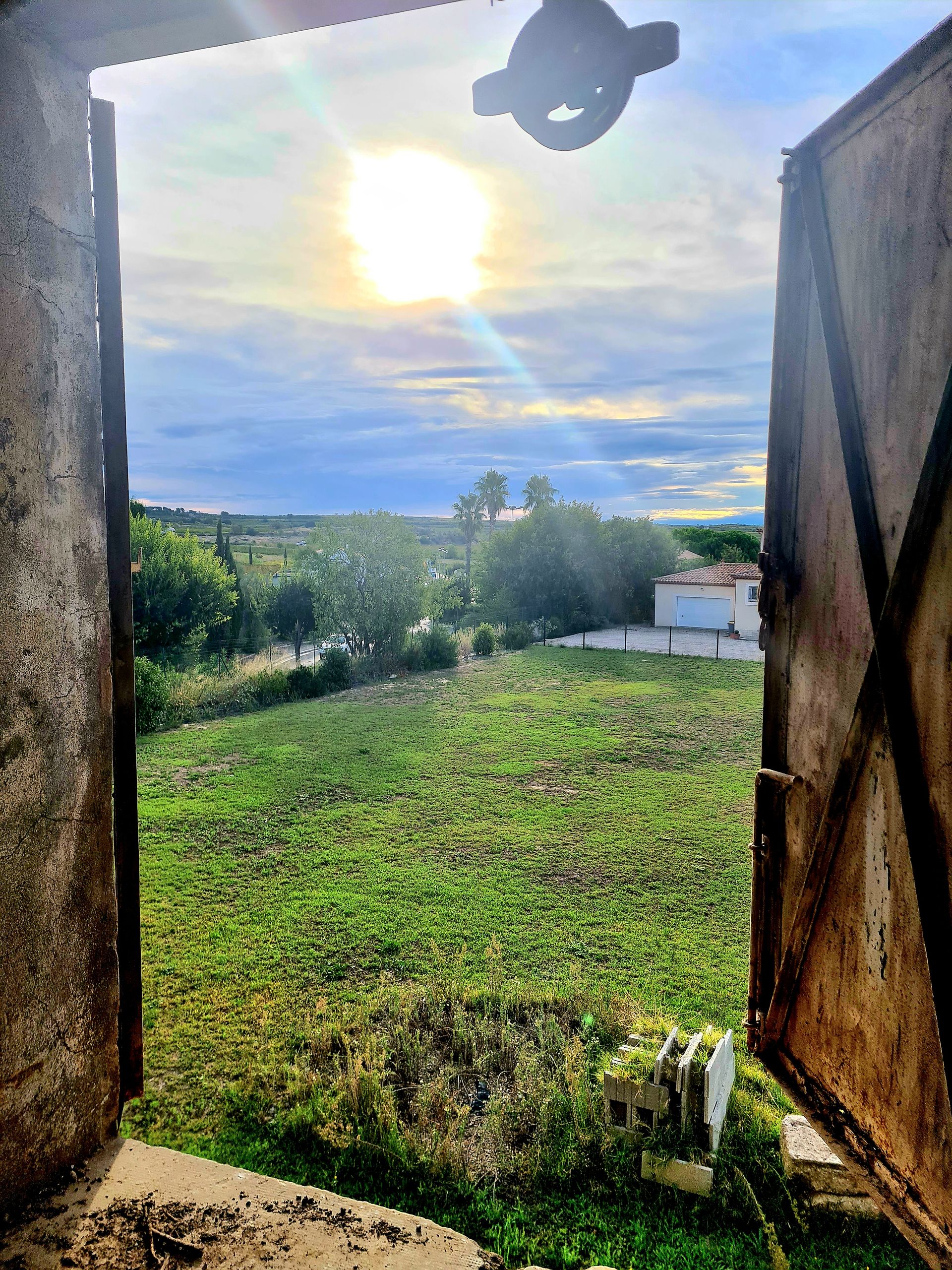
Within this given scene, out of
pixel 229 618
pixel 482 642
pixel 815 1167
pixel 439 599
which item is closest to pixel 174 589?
pixel 229 618

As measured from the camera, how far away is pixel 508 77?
154 cm

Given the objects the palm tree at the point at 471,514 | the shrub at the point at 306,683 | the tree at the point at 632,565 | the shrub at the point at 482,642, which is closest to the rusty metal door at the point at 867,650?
the shrub at the point at 306,683

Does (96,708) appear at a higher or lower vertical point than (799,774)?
higher

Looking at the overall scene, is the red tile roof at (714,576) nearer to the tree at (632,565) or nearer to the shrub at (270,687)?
the tree at (632,565)

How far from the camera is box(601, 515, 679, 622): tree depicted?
25.3m

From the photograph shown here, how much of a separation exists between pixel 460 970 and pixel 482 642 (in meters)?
14.4

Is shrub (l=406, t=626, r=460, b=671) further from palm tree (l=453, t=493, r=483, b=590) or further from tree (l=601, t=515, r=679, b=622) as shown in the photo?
palm tree (l=453, t=493, r=483, b=590)

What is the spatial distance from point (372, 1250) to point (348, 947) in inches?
158

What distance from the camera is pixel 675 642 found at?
21.2 meters

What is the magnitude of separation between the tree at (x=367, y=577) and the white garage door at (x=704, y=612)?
10041mm

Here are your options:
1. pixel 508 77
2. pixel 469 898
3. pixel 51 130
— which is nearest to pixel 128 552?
pixel 51 130

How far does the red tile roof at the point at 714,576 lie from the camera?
22.0 meters

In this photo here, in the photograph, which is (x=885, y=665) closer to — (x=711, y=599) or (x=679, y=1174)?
(x=679, y=1174)

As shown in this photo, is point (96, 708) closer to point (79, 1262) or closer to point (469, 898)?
point (79, 1262)
